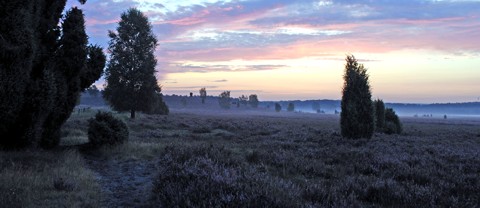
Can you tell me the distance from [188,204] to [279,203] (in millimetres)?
1462

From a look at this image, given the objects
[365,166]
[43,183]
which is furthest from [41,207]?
[365,166]

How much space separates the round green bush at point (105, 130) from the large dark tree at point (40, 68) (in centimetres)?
126

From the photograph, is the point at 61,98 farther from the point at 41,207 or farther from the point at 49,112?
the point at 41,207

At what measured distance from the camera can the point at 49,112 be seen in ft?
41.2

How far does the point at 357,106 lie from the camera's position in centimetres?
2191

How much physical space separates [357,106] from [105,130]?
1513cm

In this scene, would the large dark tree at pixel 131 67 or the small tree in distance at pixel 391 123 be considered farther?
the large dark tree at pixel 131 67

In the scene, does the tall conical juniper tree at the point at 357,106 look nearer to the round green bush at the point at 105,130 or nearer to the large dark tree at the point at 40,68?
the round green bush at the point at 105,130

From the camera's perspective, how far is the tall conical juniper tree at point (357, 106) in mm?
21750

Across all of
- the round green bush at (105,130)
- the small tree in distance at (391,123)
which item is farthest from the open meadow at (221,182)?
the small tree in distance at (391,123)

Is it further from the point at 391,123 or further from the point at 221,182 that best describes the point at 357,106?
the point at 221,182

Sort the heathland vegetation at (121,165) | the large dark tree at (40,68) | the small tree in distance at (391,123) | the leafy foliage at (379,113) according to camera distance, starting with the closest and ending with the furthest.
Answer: the heathland vegetation at (121,165)
the large dark tree at (40,68)
the leafy foliage at (379,113)
the small tree in distance at (391,123)

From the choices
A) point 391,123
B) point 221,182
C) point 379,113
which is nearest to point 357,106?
point 379,113

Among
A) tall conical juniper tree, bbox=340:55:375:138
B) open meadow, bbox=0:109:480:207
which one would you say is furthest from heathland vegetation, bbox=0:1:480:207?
tall conical juniper tree, bbox=340:55:375:138
